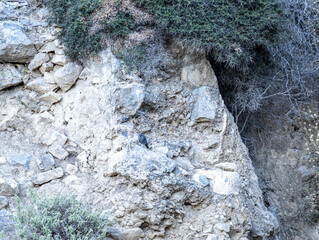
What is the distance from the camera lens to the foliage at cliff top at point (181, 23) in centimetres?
479

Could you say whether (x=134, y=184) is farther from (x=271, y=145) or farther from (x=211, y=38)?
(x=271, y=145)

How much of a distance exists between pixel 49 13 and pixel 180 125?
8.31ft

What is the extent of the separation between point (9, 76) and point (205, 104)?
2663 millimetres

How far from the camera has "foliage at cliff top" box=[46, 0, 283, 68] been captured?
479cm

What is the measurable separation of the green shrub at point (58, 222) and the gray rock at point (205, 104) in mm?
1921

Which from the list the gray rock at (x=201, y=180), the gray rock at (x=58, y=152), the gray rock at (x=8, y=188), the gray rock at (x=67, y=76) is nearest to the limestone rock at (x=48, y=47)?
the gray rock at (x=67, y=76)

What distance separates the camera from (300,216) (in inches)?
237

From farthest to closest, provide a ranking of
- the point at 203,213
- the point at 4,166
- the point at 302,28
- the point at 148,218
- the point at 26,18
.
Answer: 1. the point at 302,28
2. the point at 26,18
3. the point at 4,166
4. the point at 203,213
5. the point at 148,218

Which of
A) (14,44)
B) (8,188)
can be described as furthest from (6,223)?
(14,44)

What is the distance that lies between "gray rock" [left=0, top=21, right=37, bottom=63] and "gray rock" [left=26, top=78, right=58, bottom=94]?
0.37 meters

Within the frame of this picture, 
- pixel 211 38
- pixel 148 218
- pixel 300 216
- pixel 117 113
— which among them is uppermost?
pixel 211 38

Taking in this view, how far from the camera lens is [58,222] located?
3.20 meters

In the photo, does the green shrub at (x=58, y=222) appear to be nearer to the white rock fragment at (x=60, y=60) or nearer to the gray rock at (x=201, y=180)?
the gray rock at (x=201, y=180)

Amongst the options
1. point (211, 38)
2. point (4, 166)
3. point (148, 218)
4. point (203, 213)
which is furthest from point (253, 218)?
point (4, 166)
